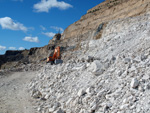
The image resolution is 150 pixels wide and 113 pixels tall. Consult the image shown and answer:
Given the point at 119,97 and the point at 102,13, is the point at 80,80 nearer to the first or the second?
the point at 119,97

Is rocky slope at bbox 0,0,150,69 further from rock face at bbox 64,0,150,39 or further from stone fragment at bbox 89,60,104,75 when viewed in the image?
stone fragment at bbox 89,60,104,75

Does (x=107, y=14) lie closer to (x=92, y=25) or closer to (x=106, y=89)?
(x=92, y=25)

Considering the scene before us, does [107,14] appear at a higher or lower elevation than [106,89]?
higher

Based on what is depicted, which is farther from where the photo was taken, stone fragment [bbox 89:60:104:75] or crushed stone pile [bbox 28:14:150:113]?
stone fragment [bbox 89:60:104:75]

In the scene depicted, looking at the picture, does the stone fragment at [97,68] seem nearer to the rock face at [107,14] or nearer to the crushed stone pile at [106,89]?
the crushed stone pile at [106,89]

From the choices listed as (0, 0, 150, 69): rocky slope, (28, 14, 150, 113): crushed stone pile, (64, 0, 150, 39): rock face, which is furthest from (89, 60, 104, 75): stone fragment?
(64, 0, 150, 39): rock face

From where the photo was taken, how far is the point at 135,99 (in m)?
4.43

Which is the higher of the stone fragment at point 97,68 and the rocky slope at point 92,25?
the rocky slope at point 92,25

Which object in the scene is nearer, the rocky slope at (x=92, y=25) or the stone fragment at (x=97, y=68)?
the stone fragment at (x=97, y=68)

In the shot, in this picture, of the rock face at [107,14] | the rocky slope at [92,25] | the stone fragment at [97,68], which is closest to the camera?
the stone fragment at [97,68]

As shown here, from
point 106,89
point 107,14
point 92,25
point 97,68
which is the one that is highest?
point 107,14

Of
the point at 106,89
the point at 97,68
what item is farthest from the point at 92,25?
the point at 106,89

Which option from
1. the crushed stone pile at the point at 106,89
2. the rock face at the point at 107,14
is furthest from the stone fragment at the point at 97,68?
the rock face at the point at 107,14

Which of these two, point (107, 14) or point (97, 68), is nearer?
point (97, 68)
